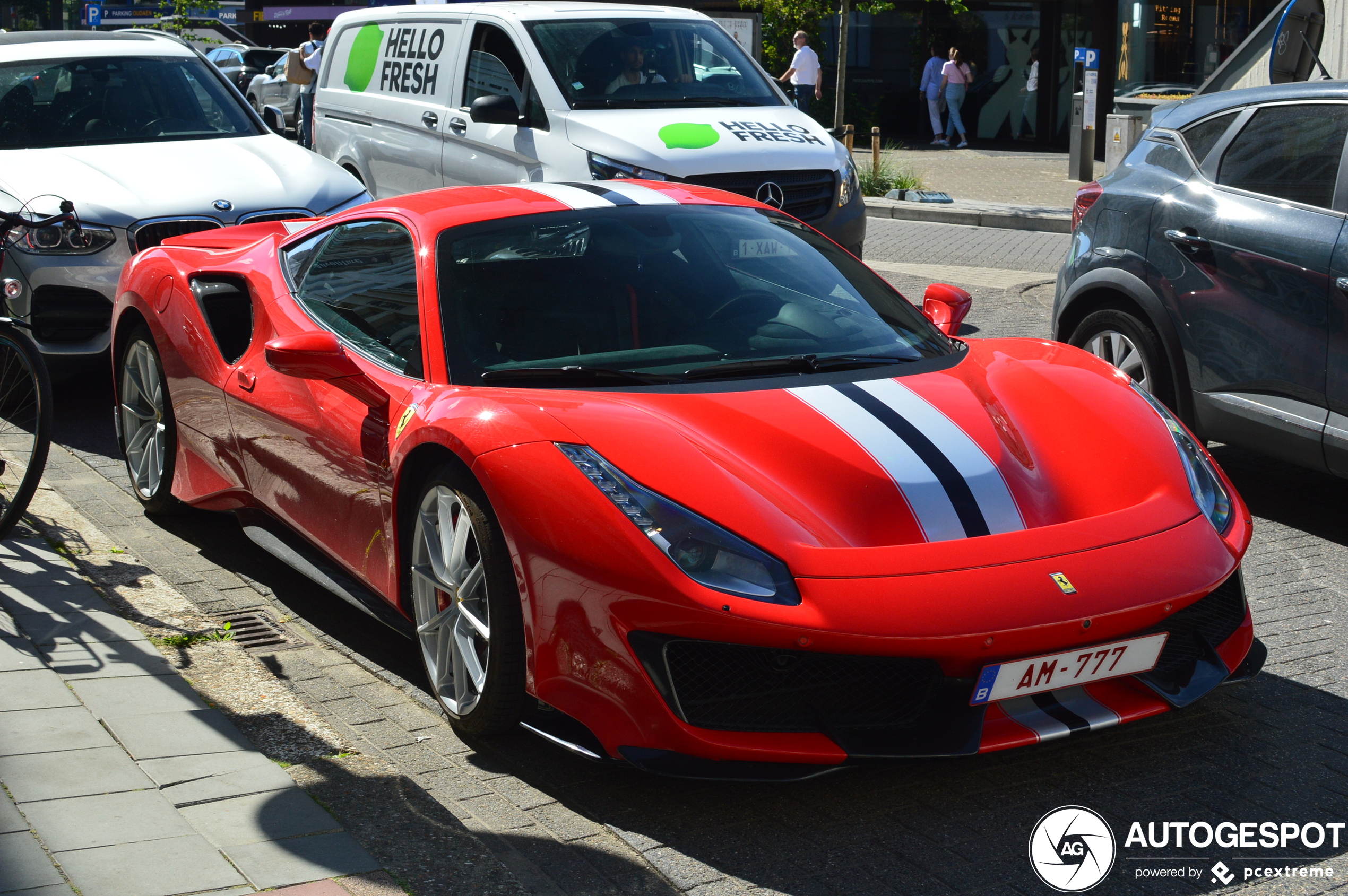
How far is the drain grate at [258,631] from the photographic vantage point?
4.61m

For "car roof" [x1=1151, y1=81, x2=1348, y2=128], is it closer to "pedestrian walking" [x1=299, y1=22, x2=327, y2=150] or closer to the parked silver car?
"pedestrian walking" [x1=299, y1=22, x2=327, y2=150]

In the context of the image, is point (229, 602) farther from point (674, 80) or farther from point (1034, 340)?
point (674, 80)

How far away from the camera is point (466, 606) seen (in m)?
3.76

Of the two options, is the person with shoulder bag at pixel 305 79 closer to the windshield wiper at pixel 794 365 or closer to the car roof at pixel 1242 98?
the car roof at pixel 1242 98

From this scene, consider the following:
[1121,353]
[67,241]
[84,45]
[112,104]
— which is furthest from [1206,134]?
[84,45]

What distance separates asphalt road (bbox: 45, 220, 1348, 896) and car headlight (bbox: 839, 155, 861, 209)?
5.68 metres

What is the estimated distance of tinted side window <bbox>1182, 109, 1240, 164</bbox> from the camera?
6102 millimetres

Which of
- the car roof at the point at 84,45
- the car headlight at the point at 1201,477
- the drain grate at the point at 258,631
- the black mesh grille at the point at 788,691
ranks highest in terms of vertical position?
the car roof at the point at 84,45

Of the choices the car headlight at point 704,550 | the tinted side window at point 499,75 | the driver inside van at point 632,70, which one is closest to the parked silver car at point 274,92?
the tinted side window at point 499,75

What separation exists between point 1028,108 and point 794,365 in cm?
2455

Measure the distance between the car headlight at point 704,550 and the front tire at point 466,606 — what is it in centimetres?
39

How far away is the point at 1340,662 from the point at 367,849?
9.32ft

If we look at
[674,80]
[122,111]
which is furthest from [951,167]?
[122,111]

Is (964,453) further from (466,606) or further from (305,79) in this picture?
(305,79)
